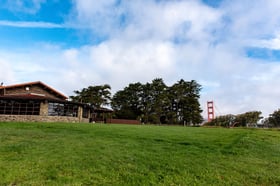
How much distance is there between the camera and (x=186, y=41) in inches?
602

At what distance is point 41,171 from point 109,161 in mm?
1274

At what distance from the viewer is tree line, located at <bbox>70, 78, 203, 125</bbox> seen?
42.5 metres

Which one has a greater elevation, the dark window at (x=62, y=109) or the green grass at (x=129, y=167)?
the dark window at (x=62, y=109)

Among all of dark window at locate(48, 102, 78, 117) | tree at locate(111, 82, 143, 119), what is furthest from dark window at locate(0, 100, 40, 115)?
tree at locate(111, 82, 143, 119)

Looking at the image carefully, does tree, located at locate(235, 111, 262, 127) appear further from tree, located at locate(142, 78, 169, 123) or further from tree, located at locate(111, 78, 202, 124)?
tree, located at locate(142, 78, 169, 123)

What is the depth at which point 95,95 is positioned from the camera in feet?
133

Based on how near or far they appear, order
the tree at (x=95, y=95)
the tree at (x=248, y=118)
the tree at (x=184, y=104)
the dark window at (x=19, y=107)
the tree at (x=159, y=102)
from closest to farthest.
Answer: the dark window at (x=19, y=107) → the tree at (x=248, y=118) → the tree at (x=95, y=95) → the tree at (x=159, y=102) → the tree at (x=184, y=104)

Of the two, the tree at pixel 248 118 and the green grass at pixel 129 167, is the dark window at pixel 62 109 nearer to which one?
the green grass at pixel 129 167

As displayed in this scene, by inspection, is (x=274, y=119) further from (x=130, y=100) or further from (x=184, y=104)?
(x=130, y=100)

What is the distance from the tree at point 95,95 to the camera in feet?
131

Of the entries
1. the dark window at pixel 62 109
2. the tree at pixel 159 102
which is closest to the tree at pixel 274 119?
the tree at pixel 159 102

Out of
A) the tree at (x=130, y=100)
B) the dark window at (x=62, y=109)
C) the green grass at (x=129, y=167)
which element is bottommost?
the green grass at (x=129, y=167)

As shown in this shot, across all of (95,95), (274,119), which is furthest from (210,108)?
(95,95)

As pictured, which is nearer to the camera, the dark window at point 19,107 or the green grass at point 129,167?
the green grass at point 129,167
